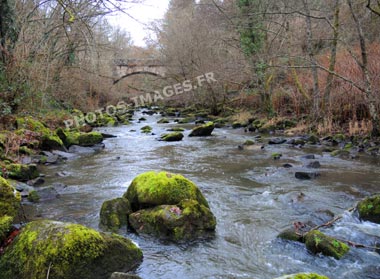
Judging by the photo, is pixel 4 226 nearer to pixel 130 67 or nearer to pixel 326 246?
pixel 326 246

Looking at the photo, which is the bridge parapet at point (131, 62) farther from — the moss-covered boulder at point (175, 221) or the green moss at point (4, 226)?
the green moss at point (4, 226)

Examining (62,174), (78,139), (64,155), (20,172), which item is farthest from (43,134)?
(20,172)

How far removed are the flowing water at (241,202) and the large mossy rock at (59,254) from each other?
20.3 inches

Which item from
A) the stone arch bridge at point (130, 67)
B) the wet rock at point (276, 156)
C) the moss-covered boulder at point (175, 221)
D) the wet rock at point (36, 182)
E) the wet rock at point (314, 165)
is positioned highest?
the stone arch bridge at point (130, 67)

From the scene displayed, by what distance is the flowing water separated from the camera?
406cm

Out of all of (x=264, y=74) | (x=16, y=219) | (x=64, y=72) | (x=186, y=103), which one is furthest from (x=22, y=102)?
(x=186, y=103)

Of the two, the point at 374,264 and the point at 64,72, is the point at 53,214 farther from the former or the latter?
the point at 64,72

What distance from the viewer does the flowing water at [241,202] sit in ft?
13.3

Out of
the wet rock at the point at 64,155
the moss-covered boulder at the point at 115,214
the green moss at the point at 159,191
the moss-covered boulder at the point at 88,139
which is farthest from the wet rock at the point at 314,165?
the moss-covered boulder at the point at 88,139

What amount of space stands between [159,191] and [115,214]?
Answer: 2.23 feet

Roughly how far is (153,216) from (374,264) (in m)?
2.68

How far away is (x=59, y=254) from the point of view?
3.32 metres

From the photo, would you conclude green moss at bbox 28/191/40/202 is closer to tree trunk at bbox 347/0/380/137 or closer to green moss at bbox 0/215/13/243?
green moss at bbox 0/215/13/243

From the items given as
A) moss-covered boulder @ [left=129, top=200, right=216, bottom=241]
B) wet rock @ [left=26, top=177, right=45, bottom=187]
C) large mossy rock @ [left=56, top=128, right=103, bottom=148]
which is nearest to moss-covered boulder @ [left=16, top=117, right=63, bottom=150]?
large mossy rock @ [left=56, top=128, right=103, bottom=148]
